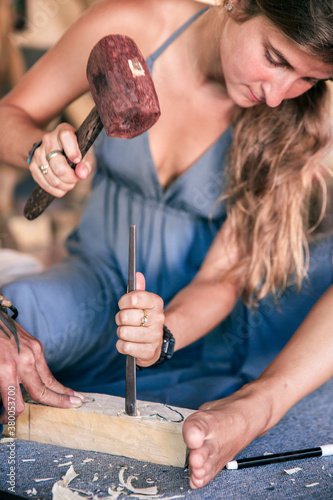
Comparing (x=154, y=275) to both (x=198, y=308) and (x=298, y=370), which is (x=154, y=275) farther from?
(x=298, y=370)

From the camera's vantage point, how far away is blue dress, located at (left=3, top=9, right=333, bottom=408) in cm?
113

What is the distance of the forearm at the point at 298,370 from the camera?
879 mm

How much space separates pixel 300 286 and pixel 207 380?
0.33 m

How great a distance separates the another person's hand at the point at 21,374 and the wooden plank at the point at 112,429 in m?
0.03

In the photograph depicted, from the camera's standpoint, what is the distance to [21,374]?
31.4 inches

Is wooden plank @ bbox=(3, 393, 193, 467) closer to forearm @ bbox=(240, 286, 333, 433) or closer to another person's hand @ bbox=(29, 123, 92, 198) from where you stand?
forearm @ bbox=(240, 286, 333, 433)

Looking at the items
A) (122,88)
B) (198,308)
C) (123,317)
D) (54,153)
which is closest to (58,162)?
(54,153)

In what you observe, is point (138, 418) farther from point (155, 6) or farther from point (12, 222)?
point (12, 222)

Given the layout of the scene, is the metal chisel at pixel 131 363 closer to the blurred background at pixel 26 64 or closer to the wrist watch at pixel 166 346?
the wrist watch at pixel 166 346

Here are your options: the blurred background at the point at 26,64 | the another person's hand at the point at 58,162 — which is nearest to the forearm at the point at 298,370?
the another person's hand at the point at 58,162

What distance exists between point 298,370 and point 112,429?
32 cm

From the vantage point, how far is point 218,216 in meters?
1.31

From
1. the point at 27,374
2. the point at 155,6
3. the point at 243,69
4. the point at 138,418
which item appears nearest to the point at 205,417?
the point at 138,418

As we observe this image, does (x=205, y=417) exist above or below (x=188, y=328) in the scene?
above
